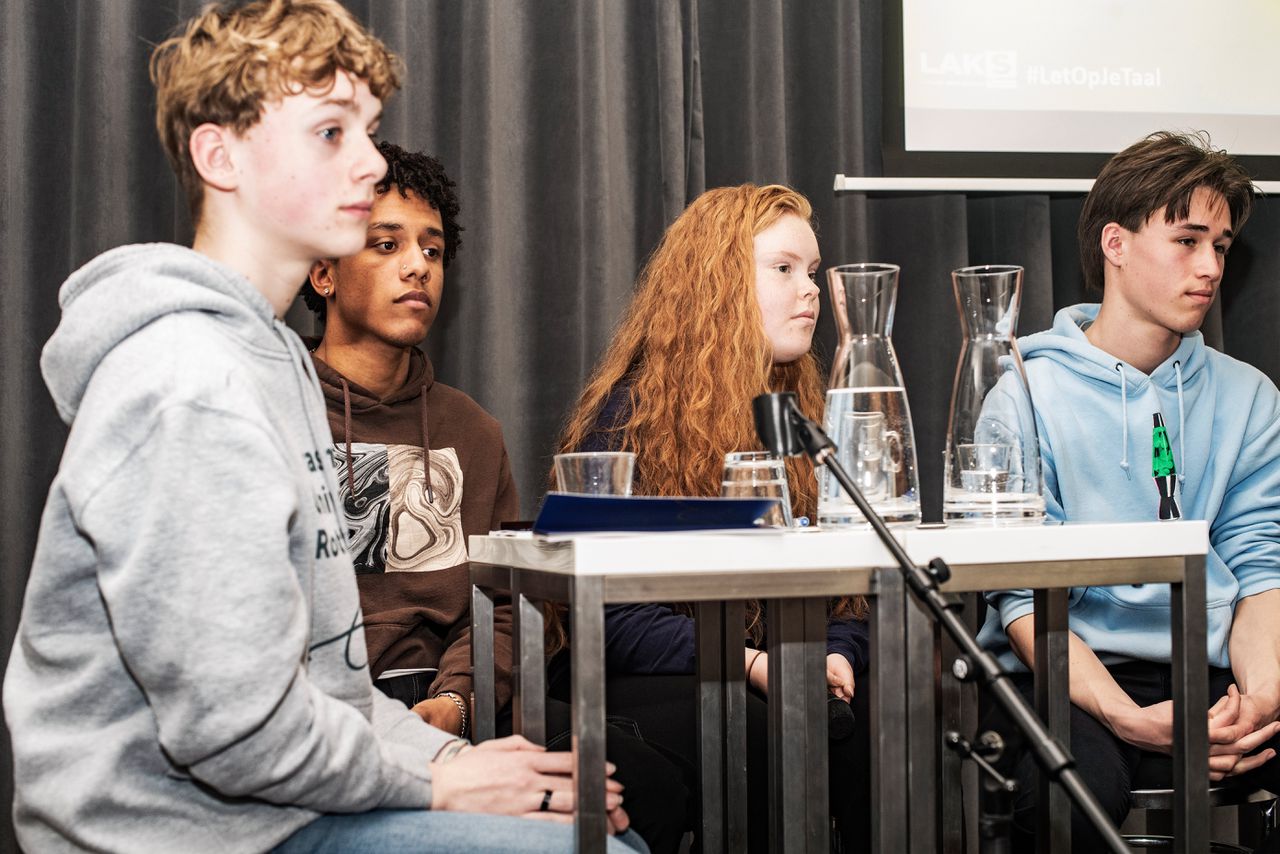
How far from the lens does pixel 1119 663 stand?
5.98 feet

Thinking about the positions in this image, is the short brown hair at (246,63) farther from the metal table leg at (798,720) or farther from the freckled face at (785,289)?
the freckled face at (785,289)

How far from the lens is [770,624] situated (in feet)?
4.47

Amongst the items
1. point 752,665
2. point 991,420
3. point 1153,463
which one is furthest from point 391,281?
point 1153,463

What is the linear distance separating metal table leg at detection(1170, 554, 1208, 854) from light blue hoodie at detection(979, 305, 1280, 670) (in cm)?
58

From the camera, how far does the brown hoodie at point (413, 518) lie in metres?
1.83

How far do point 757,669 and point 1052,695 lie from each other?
1.55 feet

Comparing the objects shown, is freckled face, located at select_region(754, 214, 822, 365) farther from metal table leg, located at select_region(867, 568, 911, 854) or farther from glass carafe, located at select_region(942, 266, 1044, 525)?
metal table leg, located at select_region(867, 568, 911, 854)

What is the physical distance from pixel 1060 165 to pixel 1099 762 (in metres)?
1.46

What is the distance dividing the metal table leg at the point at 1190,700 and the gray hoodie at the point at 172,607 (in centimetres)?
73

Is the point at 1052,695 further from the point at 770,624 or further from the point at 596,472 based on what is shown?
the point at 596,472

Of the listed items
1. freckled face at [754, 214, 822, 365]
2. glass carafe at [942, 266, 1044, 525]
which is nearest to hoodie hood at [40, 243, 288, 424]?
glass carafe at [942, 266, 1044, 525]

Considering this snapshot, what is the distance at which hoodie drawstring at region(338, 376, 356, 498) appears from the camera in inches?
74.3

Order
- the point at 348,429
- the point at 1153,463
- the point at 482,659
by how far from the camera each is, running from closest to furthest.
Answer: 1. the point at 482,659
2. the point at 1153,463
3. the point at 348,429

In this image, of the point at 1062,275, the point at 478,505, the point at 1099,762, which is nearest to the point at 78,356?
the point at 478,505
